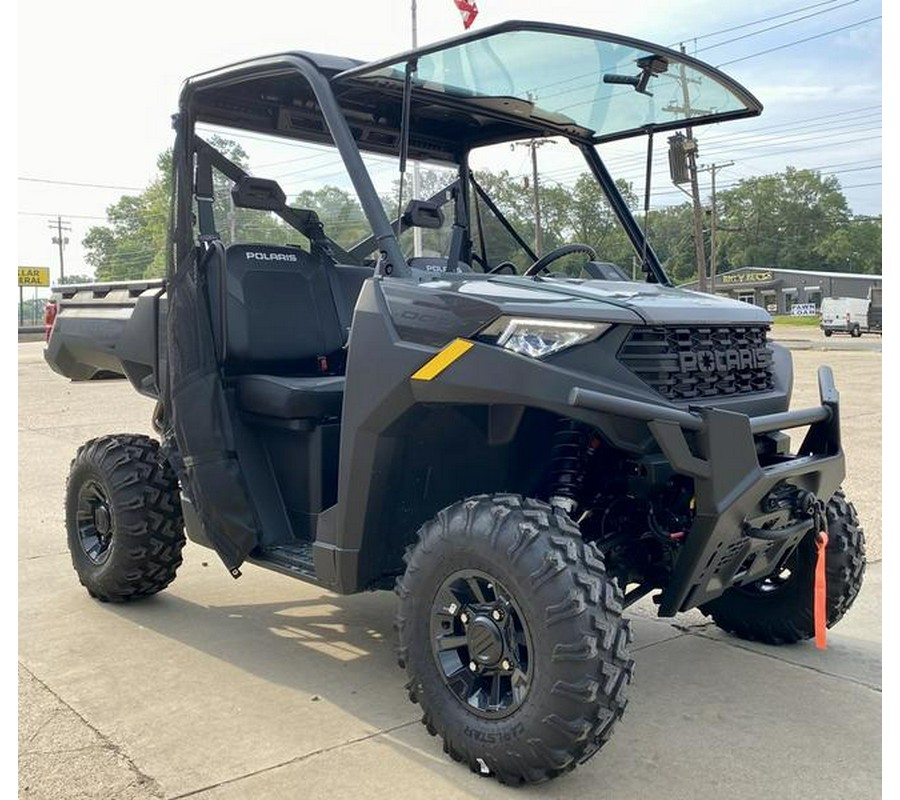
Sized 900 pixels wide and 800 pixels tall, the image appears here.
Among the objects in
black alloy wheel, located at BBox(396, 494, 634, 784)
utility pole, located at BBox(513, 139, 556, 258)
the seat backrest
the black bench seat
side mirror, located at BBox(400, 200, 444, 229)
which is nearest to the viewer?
black alloy wheel, located at BBox(396, 494, 634, 784)

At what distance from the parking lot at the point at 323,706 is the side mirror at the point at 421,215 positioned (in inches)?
72.5

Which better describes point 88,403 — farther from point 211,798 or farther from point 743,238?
point 743,238

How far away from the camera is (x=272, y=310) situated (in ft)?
14.2

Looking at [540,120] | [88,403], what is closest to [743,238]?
[88,403]

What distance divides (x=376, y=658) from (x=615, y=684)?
61.9 inches

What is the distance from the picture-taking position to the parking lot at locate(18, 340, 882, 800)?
9.85 feet

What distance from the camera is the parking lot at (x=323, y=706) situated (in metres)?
3.00

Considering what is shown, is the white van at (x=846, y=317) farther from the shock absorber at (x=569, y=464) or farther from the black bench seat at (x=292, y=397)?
the shock absorber at (x=569, y=464)

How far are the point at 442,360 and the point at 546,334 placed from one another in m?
0.34

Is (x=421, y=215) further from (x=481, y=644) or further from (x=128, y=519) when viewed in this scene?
(x=128, y=519)

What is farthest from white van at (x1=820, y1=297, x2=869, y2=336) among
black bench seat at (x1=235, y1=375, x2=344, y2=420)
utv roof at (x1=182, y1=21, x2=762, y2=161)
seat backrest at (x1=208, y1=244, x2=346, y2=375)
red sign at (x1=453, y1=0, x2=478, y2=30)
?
black bench seat at (x1=235, y1=375, x2=344, y2=420)

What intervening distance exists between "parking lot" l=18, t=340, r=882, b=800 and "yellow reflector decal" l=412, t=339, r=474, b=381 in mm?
1278

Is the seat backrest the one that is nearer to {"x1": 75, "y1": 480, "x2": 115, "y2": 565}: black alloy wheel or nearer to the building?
{"x1": 75, "y1": 480, "x2": 115, "y2": 565}: black alloy wheel

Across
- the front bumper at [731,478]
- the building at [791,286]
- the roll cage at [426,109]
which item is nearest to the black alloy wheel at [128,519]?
the roll cage at [426,109]
